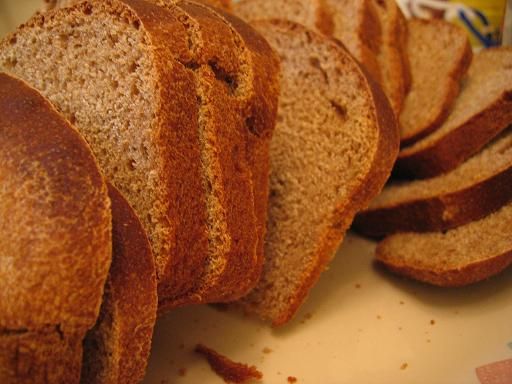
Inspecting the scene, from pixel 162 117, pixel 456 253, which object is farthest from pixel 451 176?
pixel 162 117

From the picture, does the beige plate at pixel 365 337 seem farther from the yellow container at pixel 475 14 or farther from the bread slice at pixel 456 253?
the yellow container at pixel 475 14

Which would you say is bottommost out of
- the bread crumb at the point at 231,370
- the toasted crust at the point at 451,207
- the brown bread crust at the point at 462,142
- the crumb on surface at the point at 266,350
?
the crumb on surface at the point at 266,350

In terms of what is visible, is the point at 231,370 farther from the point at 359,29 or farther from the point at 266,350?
the point at 359,29

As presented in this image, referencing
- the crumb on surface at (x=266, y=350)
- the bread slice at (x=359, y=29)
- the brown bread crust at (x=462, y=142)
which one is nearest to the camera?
the crumb on surface at (x=266, y=350)

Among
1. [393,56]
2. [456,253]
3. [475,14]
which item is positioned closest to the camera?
[456,253]

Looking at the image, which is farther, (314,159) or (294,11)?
(294,11)

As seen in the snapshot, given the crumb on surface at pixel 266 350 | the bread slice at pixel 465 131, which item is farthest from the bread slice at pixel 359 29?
the crumb on surface at pixel 266 350

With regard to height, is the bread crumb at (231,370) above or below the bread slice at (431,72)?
below
